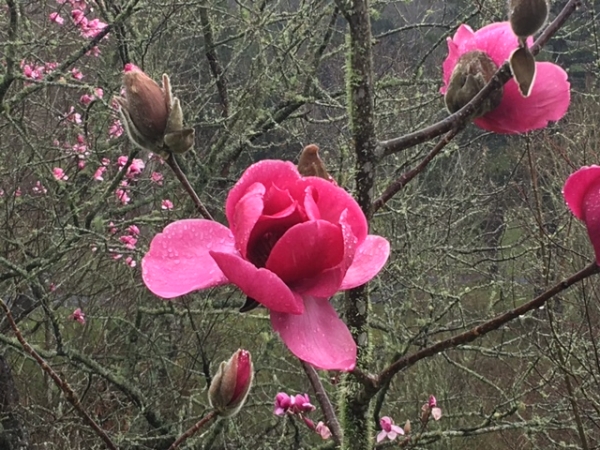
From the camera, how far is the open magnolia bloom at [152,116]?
55 cm

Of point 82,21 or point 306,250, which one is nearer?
point 306,250

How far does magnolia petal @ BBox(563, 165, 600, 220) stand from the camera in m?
0.45

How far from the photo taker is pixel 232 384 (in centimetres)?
57

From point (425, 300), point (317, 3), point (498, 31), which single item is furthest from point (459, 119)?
point (425, 300)

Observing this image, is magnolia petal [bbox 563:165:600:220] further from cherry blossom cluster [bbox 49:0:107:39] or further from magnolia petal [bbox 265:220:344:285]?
cherry blossom cluster [bbox 49:0:107:39]

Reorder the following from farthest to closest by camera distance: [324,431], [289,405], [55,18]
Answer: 1. [55,18]
2. [289,405]
3. [324,431]

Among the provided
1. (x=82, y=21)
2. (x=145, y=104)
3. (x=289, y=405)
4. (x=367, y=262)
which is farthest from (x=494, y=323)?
(x=82, y=21)

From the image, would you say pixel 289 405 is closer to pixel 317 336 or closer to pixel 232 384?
pixel 232 384

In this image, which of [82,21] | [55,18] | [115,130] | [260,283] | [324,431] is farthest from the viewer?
[115,130]

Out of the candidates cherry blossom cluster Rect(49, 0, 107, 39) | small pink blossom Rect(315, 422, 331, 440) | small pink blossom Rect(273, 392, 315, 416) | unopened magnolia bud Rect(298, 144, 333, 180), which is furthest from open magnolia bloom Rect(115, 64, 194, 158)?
cherry blossom cluster Rect(49, 0, 107, 39)

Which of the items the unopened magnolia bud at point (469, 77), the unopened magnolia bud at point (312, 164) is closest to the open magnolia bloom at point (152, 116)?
the unopened magnolia bud at point (312, 164)

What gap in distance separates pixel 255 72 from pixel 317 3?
538 mm

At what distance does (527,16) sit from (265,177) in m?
0.24

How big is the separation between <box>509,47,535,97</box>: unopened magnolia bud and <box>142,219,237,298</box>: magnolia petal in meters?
0.25
